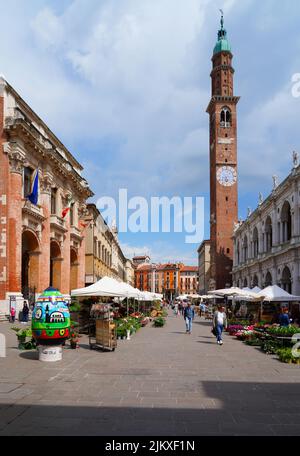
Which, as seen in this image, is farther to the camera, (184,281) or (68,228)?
(184,281)

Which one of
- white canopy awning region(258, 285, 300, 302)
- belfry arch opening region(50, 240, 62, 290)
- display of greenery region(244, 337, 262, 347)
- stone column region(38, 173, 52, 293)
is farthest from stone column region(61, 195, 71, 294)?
display of greenery region(244, 337, 262, 347)

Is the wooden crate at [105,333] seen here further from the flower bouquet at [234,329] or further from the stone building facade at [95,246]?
the stone building facade at [95,246]

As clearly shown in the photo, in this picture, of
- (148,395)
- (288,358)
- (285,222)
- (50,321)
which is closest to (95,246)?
(285,222)

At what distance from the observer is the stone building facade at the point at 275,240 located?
39.8 meters

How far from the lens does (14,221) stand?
27641mm

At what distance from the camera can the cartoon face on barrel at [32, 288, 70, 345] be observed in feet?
41.3

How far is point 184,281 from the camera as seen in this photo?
6781 inches

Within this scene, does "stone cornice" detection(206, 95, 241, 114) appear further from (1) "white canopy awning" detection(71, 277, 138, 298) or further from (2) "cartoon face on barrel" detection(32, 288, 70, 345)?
(2) "cartoon face on barrel" detection(32, 288, 70, 345)

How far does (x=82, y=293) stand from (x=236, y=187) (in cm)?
6405

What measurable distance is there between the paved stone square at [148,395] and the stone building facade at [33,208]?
1425 centimetres

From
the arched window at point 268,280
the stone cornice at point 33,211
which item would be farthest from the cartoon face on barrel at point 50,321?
the arched window at point 268,280

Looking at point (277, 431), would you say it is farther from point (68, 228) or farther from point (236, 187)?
point (236, 187)

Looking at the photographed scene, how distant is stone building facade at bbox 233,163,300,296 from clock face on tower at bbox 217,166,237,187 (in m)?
14.1
